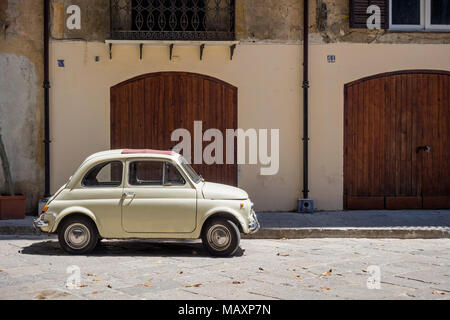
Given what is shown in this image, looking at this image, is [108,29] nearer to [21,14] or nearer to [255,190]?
[21,14]

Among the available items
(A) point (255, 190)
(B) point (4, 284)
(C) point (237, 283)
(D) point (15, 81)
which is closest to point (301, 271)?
(C) point (237, 283)

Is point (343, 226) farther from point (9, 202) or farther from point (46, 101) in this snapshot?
point (46, 101)

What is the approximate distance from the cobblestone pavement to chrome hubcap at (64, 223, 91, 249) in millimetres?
233

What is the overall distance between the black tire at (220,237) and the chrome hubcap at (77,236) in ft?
5.43

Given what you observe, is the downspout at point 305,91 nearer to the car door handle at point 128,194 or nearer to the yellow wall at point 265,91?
the yellow wall at point 265,91

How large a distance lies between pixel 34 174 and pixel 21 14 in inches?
127

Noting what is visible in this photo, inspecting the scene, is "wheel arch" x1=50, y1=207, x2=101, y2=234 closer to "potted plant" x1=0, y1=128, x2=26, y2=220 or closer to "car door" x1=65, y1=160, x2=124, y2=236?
"car door" x1=65, y1=160, x2=124, y2=236

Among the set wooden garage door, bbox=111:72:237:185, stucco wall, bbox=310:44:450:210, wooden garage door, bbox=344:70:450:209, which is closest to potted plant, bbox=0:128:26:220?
wooden garage door, bbox=111:72:237:185

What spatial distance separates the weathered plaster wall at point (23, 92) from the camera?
1212 centimetres

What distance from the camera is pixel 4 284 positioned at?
650cm

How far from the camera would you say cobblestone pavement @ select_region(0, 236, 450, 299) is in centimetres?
617

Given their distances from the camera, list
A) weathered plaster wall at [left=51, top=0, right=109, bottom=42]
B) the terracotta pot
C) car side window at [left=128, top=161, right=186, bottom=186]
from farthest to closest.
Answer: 1. weathered plaster wall at [left=51, top=0, right=109, bottom=42]
2. the terracotta pot
3. car side window at [left=128, top=161, right=186, bottom=186]
